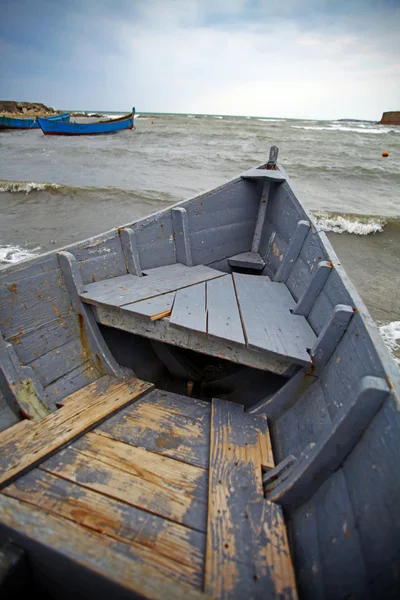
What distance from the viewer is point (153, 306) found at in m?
2.35

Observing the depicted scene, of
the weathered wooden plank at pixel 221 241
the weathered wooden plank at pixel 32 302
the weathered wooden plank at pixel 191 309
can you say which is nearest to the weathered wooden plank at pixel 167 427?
the weathered wooden plank at pixel 191 309

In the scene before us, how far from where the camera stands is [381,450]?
116cm

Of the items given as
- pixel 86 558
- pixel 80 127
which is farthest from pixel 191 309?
pixel 80 127

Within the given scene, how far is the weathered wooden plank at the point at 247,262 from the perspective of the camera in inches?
149

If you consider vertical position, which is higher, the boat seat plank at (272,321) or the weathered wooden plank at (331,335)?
the weathered wooden plank at (331,335)

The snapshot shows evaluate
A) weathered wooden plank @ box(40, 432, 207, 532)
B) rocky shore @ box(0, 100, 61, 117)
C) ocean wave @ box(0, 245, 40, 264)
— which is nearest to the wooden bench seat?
weathered wooden plank @ box(40, 432, 207, 532)

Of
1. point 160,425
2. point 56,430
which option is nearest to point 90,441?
point 56,430

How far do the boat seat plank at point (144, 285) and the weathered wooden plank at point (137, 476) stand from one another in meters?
1.06

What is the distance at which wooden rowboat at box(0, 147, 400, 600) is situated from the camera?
3.75 ft

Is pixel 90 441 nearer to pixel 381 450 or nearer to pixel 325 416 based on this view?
pixel 325 416

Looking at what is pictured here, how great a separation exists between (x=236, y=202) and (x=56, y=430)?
3160 millimetres

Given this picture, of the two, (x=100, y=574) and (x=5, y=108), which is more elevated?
(x=5, y=108)

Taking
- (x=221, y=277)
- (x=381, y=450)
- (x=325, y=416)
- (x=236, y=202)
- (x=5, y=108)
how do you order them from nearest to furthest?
(x=381, y=450)
(x=325, y=416)
(x=221, y=277)
(x=236, y=202)
(x=5, y=108)

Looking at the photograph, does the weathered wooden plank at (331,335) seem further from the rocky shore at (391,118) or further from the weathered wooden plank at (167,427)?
the rocky shore at (391,118)
